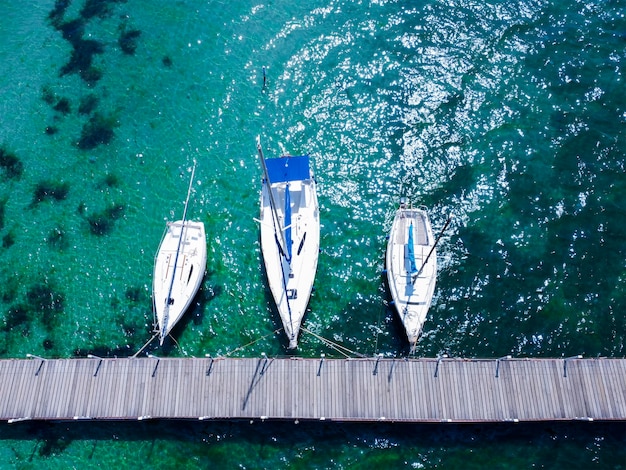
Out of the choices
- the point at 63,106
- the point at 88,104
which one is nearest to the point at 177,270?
the point at 88,104

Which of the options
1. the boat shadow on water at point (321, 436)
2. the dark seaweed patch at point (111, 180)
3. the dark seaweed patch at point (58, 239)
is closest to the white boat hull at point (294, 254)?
the boat shadow on water at point (321, 436)

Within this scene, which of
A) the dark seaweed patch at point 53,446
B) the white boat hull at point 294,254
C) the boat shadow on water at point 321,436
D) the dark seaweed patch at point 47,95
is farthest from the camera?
the dark seaweed patch at point 47,95

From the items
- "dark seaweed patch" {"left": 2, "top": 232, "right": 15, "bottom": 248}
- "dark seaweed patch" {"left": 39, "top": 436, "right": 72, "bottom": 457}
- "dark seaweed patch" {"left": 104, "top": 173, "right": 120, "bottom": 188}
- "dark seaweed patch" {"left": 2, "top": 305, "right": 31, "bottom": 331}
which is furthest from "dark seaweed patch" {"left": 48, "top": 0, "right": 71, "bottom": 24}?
"dark seaweed patch" {"left": 39, "top": 436, "right": 72, "bottom": 457}

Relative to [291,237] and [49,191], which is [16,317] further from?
[291,237]

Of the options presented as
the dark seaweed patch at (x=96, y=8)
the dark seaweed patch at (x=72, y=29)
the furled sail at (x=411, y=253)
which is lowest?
the furled sail at (x=411, y=253)

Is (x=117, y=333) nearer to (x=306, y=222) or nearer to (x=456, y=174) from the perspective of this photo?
(x=306, y=222)

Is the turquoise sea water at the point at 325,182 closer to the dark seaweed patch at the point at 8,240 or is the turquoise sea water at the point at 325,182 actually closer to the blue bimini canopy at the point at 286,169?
the dark seaweed patch at the point at 8,240
